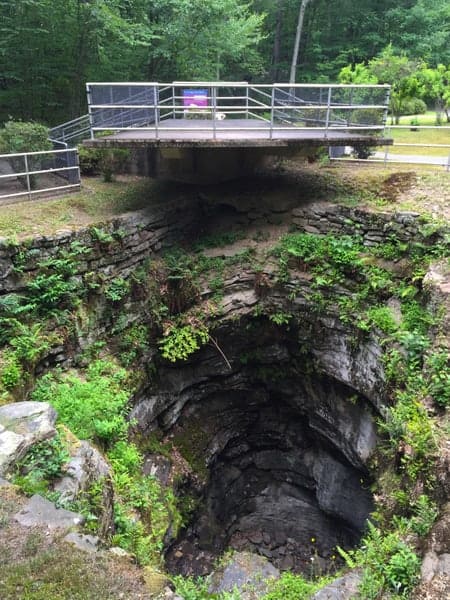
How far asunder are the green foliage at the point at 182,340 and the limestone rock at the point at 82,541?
19.3 ft

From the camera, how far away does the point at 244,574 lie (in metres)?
10.8

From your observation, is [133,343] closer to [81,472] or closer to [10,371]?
[10,371]

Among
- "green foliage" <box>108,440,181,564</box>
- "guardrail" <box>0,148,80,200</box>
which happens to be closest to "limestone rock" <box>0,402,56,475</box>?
"green foliage" <box>108,440,181,564</box>

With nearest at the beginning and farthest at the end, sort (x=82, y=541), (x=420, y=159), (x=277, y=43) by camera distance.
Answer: (x=82, y=541) < (x=420, y=159) < (x=277, y=43)

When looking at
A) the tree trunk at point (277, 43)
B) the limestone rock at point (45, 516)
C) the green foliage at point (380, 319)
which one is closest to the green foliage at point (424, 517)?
the limestone rock at point (45, 516)

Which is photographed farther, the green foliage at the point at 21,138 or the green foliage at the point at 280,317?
the green foliage at the point at 21,138

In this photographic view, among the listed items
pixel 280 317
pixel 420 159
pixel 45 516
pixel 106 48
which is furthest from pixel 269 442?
pixel 106 48

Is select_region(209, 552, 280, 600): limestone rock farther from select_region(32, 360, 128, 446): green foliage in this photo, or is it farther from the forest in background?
the forest in background

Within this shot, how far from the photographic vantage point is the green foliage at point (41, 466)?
5.10 m

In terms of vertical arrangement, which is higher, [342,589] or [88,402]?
[88,402]

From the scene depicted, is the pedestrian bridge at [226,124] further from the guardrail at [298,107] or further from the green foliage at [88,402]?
the green foliage at [88,402]

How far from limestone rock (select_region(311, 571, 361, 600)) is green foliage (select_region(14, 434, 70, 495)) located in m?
3.73

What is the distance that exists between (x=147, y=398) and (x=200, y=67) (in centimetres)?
1508

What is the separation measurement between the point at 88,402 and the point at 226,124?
8.75 metres
